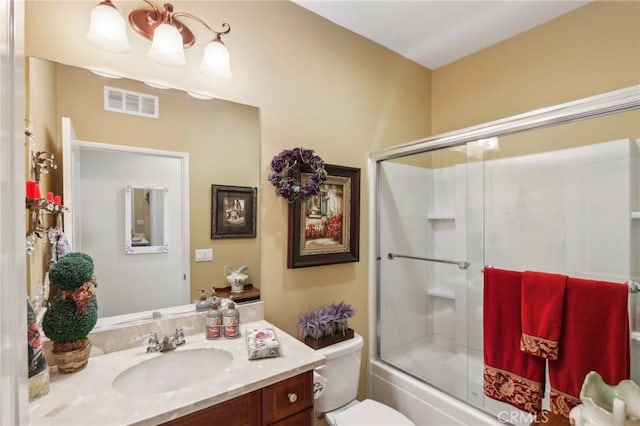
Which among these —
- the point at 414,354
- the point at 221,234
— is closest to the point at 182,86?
the point at 221,234

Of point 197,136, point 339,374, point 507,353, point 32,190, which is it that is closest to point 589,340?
point 507,353

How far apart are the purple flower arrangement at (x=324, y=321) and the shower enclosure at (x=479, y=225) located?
0.44 metres

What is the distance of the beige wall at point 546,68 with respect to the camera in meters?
1.68

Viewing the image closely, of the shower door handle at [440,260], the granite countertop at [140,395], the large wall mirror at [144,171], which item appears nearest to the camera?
the granite countertop at [140,395]

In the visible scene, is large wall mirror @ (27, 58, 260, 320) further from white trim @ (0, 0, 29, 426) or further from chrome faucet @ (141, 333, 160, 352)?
white trim @ (0, 0, 29, 426)

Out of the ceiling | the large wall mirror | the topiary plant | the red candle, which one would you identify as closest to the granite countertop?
the topiary plant

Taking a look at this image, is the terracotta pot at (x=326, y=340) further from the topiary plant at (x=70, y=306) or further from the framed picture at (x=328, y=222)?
the topiary plant at (x=70, y=306)

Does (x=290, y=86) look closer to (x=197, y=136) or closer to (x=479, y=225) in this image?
(x=197, y=136)

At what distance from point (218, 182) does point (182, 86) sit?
1.53 feet

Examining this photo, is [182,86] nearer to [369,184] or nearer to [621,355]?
[369,184]

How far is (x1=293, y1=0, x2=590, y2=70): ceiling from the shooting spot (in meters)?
1.78

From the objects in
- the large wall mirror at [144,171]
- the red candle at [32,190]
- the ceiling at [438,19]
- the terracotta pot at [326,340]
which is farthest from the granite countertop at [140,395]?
the ceiling at [438,19]

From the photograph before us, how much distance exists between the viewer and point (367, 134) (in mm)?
2113

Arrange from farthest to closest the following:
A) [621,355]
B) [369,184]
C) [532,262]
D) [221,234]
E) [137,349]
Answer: [369,184]
[532,262]
[221,234]
[137,349]
[621,355]
